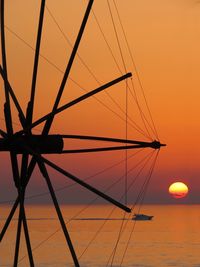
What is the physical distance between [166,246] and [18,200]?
142 m

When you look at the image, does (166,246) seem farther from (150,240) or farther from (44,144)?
(44,144)

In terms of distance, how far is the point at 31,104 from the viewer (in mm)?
27125

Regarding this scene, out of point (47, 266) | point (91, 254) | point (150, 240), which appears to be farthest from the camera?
point (150, 240)

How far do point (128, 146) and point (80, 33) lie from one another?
12.4 ft

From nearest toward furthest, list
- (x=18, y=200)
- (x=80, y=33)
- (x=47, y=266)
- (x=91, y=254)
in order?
(x=80, y=33)
(x=18, y=200)
(x=47, y=266)
(x=91, y=254)

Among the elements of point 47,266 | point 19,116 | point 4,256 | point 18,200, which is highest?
point 4,256

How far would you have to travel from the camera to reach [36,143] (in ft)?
89.5

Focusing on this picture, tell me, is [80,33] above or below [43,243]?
below

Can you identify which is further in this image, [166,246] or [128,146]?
[166,246]

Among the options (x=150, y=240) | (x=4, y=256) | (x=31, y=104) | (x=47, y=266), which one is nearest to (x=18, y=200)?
(x=31, y=104)

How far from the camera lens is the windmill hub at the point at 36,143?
27.2m

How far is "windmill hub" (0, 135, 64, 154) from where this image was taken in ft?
89.4

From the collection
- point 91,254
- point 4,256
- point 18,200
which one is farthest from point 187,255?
point 18,200

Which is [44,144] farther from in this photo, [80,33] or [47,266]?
[47,266]
